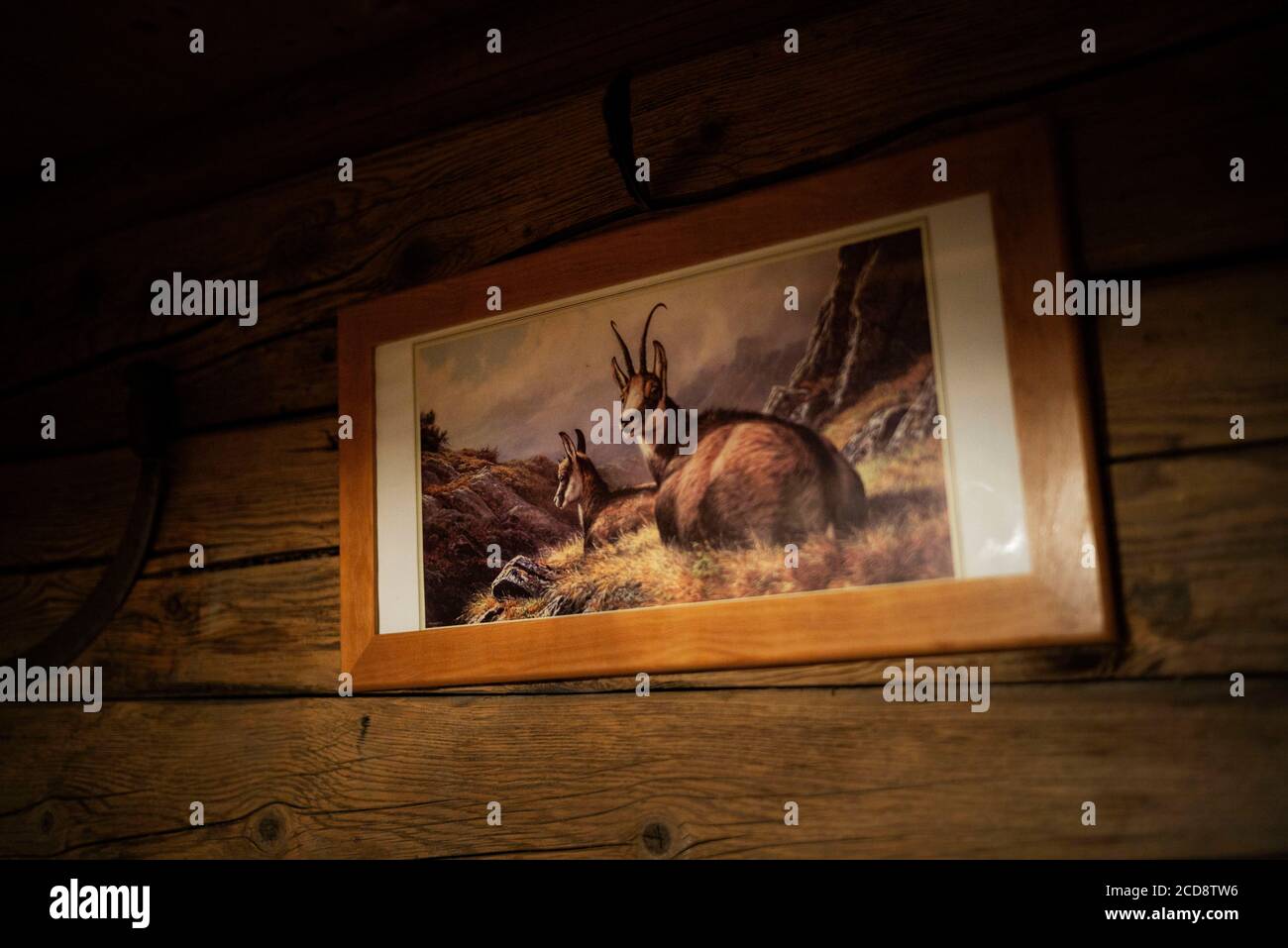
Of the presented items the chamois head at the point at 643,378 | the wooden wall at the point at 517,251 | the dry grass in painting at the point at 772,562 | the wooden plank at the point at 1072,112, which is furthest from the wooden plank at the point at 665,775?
the wooden plank at the point at 1072,112

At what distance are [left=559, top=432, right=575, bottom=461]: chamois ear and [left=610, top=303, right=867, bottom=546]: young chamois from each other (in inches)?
3.7

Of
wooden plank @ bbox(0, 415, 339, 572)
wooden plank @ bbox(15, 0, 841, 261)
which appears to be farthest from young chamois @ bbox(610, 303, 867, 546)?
wooden plank @ bbox(0, 415, 339, 572)

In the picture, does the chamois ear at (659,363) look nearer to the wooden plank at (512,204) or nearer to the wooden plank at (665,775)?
the wooden plank at (512,204)

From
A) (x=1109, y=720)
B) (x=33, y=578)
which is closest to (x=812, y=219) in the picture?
(x=1109, y=720)

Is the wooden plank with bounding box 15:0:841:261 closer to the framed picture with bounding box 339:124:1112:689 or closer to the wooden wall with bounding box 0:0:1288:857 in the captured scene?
the wooden wall with bounding box 0:0:1288:857

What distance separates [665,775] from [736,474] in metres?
0.37

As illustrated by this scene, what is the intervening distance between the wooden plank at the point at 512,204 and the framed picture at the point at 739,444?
0.22ft

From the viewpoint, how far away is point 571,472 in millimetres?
1378

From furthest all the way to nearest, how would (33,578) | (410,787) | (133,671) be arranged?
(33,578) → (133,671) → (410,787)

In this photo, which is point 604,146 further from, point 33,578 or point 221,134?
point 33,578

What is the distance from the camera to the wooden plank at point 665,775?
3.32 ft

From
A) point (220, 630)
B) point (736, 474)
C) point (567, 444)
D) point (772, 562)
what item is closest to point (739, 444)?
point (736, 474)
